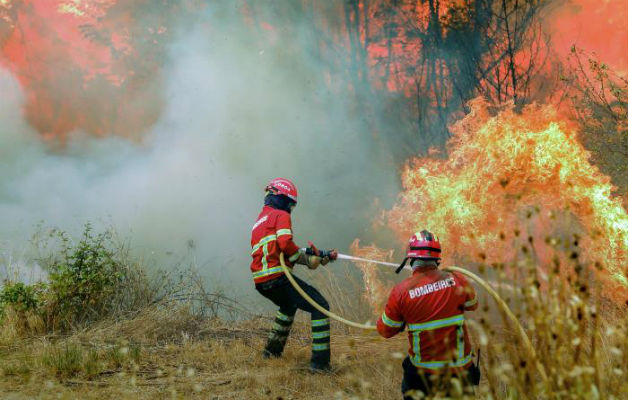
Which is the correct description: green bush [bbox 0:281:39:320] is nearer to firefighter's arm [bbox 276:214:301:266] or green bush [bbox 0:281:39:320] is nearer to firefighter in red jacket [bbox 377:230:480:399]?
firefighter's arm [bbox 276:214:301:266]

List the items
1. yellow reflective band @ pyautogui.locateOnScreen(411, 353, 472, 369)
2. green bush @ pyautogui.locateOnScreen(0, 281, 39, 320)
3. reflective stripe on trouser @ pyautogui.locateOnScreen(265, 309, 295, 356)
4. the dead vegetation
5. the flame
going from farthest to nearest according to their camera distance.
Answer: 1. the flame
2. green bush @ pyautogui.locateOnScreen(0, 281, 39, 320)
3. reflective stripe on trouser @ pyautogui.locateOnScreen(265, 309, 295, 356)
4. yellow reflective band @ pyautogui.locateOnScreen(411, 353, 472, 369)
5. the dead vegetation

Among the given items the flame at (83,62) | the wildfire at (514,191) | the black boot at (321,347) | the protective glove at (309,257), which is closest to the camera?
the black boot at (321,347)

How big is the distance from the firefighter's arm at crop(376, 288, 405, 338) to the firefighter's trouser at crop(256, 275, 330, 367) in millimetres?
1683

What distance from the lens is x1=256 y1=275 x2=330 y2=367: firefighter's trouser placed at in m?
5.28

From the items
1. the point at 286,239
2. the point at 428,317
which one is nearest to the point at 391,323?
the point at 428,317

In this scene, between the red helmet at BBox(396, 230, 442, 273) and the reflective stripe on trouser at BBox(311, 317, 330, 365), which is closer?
the red helmet at BBox(396, 230, 442, 273)

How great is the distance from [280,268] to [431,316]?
2.22 metres

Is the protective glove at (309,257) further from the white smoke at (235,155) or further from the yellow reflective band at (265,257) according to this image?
the white smoke at (235,155)

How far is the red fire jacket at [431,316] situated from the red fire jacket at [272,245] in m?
1.94

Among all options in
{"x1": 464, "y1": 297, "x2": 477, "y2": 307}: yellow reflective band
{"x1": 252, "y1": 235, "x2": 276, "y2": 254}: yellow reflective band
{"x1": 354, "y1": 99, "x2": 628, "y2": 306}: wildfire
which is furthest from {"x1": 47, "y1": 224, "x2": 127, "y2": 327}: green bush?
{"x1": 464, "y1": 297, "x2": 477, "y2": 307}: yellow reflective band

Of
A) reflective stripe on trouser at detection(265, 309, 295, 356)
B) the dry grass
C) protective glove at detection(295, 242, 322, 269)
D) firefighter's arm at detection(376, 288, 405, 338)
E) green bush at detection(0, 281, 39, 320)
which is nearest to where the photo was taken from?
firefighter's arm at detection(376, 288, 405, 338)

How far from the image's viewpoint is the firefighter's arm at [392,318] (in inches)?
144

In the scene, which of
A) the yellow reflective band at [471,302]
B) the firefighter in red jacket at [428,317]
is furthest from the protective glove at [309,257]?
the yellow reflective band at [471,302]

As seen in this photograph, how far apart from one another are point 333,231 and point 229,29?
585cm
